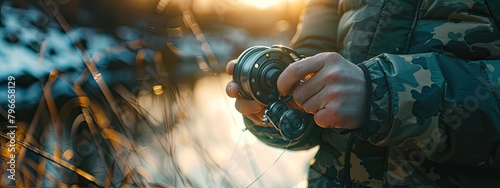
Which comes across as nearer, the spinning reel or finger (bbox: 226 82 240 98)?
the spinning reel

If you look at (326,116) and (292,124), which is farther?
(292,124)

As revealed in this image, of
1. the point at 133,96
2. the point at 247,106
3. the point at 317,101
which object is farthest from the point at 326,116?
the point at 133,96

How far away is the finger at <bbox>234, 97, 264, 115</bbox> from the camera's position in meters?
1.24

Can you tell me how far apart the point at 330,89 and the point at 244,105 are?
1.00 feet

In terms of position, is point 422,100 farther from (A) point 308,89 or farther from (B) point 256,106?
(B) point 256,106

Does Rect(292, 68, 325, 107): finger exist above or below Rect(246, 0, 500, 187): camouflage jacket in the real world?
above

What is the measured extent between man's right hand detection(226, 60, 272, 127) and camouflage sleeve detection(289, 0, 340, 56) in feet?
0.96

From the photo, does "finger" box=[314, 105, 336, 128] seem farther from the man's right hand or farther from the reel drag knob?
the man's right hand

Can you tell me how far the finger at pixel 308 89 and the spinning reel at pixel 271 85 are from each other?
5cm

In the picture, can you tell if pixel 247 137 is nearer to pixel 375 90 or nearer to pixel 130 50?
pixel 375 90

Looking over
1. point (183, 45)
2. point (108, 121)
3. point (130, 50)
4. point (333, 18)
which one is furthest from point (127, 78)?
point (333, 18)

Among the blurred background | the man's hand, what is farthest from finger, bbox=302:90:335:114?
the blurred background

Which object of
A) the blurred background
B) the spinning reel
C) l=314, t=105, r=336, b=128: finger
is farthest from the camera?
the blurred background

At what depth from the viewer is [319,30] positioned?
1.51 m
